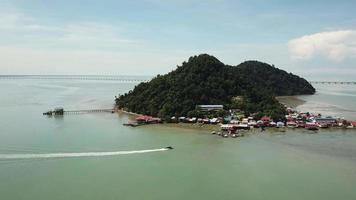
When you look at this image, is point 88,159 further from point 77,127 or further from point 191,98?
point 191,98

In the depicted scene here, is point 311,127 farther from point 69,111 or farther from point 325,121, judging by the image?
point 69,111

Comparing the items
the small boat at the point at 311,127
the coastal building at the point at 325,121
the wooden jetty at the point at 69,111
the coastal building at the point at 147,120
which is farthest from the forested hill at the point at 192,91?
the small boat at the point at 311,127

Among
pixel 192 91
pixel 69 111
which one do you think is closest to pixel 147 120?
pixel 192 91

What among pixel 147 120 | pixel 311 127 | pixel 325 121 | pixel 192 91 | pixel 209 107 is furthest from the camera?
pixel 192 91

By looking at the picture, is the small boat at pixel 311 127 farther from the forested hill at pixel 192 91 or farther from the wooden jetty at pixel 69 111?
the wooden jetty at pixel 69 111

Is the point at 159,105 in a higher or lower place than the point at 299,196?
higher

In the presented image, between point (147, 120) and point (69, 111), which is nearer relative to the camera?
point (147, 120)

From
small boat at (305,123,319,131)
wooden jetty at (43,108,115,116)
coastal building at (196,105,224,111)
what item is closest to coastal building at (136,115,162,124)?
coastal building at (196,105,224,111)

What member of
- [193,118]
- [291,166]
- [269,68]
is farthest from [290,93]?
[291,166]
